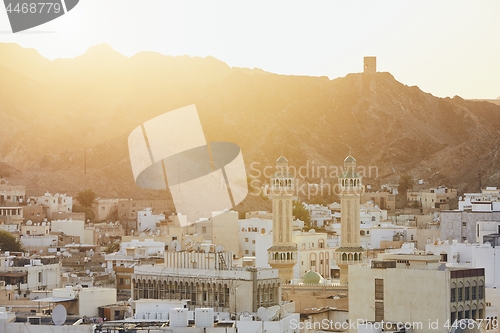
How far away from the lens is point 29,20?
181 ft

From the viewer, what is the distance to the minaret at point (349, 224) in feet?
194

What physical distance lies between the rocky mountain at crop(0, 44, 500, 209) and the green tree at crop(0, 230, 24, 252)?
6084cm

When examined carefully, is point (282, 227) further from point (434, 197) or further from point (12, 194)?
point (434, 197)

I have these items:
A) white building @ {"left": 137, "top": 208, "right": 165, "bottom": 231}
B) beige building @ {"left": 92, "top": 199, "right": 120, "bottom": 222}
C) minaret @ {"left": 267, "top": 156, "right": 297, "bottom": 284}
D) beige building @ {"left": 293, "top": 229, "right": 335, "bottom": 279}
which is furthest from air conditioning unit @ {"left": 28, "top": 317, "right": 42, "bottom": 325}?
beige building @ {"left": 92, "top": 199, "right": 120, "bottom": 222}

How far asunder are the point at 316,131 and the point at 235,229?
91.0 metres

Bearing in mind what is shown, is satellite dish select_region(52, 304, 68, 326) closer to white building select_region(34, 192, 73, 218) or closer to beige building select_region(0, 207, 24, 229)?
beige building select_region(0, 207, 24, 229)

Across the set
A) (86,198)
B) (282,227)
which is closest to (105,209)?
(86,198)

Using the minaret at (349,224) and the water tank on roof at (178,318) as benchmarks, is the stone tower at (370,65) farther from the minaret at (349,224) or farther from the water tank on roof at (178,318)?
the water tank on roof at (178,318)

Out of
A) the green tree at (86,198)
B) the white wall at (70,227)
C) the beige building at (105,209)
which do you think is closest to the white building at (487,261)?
the white wall at (70,227)

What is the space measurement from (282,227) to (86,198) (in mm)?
54759

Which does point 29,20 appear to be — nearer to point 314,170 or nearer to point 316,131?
point 314,170

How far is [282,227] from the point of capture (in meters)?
60.8

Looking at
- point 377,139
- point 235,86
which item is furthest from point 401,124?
point 235,86

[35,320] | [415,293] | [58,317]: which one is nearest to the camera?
[58,317]
